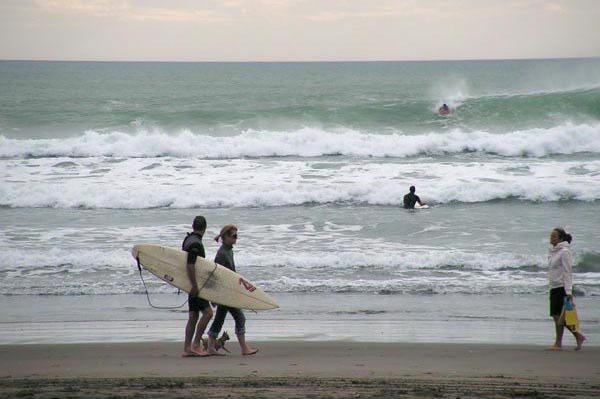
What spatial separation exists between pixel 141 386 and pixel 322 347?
2302 mm

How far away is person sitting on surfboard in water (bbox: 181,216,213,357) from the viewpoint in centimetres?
705

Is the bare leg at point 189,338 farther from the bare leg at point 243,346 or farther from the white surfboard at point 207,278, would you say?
the bare leg at point 243,346

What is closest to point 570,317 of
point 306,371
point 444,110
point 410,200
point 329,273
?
point 306,371

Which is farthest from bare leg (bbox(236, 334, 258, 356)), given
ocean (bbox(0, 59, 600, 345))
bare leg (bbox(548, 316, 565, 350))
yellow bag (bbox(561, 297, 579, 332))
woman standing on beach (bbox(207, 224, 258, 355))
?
yellow bag (bbox(561, 297, 579, 332))

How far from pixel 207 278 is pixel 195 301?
251 millimetres

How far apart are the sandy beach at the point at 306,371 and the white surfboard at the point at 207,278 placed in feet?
1.78

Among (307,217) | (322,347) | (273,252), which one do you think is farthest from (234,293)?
(307,217)

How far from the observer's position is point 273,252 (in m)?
13.4

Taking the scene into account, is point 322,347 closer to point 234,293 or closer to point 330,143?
point 234,293

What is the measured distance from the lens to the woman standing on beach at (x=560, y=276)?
7.60m

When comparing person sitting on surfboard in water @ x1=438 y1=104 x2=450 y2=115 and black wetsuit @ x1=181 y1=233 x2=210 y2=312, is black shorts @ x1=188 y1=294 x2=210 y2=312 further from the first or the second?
person sitting on surfboard in water @ x1=438 y1=104 x2=450 y2=115

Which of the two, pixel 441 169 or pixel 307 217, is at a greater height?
pixel 441 169

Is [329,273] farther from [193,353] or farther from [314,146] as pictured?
[314,146]

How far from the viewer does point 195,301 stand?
719cm
